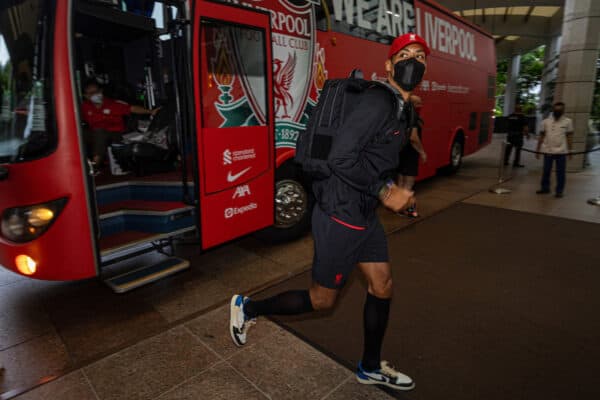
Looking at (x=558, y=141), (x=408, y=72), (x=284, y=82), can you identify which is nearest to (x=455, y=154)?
(x=558, y=141)

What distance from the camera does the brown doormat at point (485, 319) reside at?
2460 mm

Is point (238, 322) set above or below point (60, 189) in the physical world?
below

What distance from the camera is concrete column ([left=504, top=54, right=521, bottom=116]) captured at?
28469 millimetres

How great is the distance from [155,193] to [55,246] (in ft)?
4.89

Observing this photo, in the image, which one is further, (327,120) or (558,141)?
(558,141)

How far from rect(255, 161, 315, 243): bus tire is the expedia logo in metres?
0.53

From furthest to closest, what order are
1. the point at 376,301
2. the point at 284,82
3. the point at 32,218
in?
the point at 284,82 → the point at 32,218 → the point at 376,301

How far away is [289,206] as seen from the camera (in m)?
4.80

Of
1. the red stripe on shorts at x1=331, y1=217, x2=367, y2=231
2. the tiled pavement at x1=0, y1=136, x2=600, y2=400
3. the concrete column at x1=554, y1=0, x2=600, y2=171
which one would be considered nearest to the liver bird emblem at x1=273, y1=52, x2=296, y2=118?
the tiled pavement at x1=0, y1=136, x2=600, y2=400

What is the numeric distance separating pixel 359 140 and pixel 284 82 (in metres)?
2.76

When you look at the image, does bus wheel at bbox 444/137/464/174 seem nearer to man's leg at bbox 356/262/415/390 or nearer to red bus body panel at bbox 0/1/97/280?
man's leg at bbox 356/262/415/390

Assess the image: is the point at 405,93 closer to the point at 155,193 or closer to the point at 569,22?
the point at 155,193

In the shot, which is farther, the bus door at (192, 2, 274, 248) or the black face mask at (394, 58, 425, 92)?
the bus door at (192, 2, 274, 248)

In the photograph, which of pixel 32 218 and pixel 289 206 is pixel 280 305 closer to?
pixel 32 218
